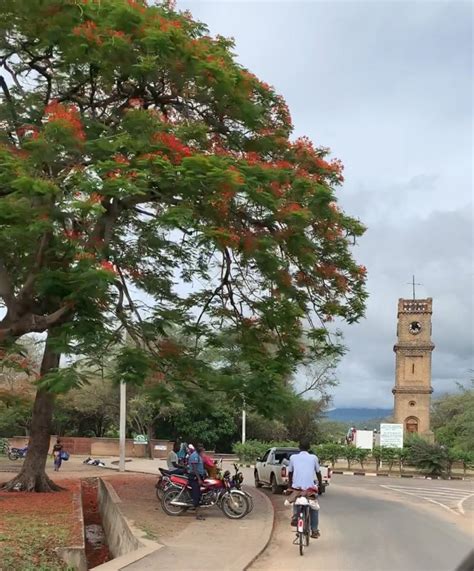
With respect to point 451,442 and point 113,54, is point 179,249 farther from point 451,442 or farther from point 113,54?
point 451,442

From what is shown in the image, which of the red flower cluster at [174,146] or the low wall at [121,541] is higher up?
the red flower cluster at [174,146]

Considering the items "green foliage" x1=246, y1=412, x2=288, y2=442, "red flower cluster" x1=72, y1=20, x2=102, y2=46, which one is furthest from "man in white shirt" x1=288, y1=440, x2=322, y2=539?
"green foliage" x1=246, y1=412, x2=288, y2=442

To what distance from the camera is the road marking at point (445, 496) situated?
18.9m

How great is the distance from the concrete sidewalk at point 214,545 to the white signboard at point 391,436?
27.5 meters

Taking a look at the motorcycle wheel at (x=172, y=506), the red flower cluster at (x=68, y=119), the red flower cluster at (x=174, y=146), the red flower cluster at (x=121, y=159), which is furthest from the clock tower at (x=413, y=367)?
the red flower cluster at (x=68, y=119)

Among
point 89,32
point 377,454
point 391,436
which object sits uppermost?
point 89,32

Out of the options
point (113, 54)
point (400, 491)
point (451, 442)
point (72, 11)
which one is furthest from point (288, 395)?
point (451, 442)

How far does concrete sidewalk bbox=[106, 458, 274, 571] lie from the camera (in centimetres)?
892

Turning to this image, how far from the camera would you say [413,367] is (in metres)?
58.0

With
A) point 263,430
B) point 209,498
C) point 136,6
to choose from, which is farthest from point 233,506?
point 263,430

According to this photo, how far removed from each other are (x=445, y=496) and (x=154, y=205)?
580 inches

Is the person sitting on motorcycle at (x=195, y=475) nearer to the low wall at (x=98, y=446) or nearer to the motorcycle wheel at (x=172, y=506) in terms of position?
the motorcycle wheel at (x=172, y=506)

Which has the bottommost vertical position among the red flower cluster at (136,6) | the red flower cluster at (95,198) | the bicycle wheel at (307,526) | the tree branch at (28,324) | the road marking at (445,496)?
the road marking at (445,496)

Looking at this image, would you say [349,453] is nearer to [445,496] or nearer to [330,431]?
[445,496]
